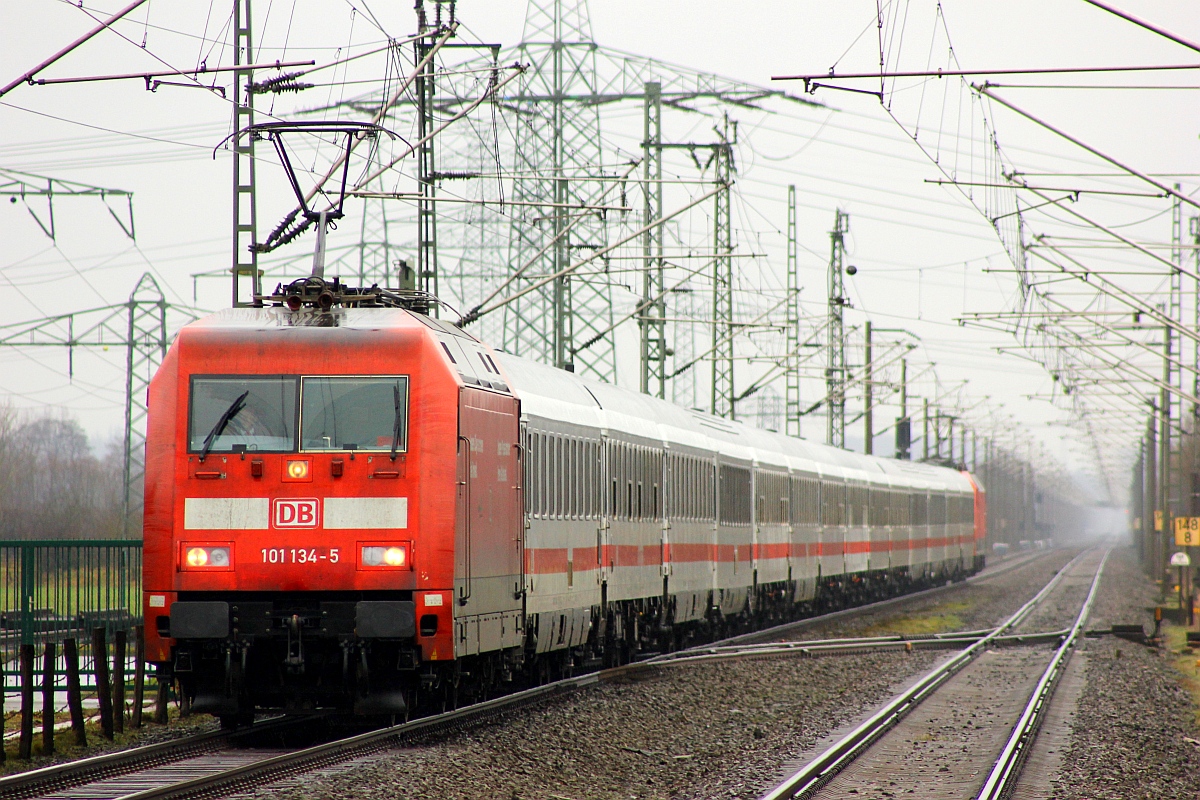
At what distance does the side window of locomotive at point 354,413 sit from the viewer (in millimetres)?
13406

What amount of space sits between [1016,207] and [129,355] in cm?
2291

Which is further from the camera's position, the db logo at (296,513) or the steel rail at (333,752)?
the db logo at (296,513)

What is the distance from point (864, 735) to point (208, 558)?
21.8ft

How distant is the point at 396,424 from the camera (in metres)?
13.5

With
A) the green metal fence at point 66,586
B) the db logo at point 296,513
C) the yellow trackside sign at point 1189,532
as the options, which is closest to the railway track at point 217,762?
the db logo at point 296,513

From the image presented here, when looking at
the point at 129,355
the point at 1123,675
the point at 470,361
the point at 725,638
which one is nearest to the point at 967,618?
the point at 725,638

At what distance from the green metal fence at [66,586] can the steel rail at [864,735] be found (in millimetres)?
7426

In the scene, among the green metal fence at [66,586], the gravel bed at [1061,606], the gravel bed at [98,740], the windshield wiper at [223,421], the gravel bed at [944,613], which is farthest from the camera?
the gravel bed at [1061,606]

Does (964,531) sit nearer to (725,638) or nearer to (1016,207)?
(725,638)

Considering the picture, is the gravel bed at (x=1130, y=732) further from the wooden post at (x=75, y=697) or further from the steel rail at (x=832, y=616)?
the wooden post at (x=75, y=697)

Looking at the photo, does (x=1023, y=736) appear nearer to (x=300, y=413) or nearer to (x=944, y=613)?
(x=300, y=413)

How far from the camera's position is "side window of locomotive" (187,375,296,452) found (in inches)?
527

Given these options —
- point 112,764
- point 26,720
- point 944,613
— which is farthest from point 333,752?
point 944,613

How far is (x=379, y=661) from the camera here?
13.3 meters
